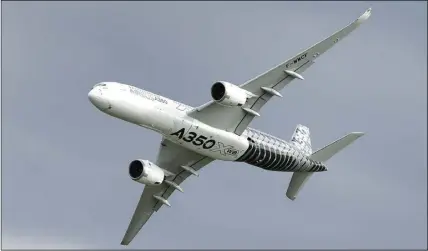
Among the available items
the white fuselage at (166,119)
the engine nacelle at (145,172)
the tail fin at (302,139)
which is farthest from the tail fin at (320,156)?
the engine nacelle at (145,172)

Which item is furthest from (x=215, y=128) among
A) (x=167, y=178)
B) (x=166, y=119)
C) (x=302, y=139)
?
(x=302, y=139)

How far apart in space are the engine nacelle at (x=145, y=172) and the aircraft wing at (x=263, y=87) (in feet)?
24.8

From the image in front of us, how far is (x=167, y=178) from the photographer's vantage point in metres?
99.1

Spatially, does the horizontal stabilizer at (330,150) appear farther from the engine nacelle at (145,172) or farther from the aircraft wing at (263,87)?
the engine nacelle at (145,172)

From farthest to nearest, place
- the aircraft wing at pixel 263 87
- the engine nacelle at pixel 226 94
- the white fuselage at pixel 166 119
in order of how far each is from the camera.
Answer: the aircraft wing at pixel 263 87
the engine nacelle at pixel 226 94
the white fuselage at pixel 166 119

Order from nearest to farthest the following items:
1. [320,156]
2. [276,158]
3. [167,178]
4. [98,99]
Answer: [98,99]
[276,158]
[167,178]
[320,156]

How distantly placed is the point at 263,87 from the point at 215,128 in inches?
196

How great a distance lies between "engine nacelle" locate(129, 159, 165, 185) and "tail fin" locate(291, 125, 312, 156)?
512 inches

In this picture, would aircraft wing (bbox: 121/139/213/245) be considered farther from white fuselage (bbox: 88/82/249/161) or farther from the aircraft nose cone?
the aircraft nose cone

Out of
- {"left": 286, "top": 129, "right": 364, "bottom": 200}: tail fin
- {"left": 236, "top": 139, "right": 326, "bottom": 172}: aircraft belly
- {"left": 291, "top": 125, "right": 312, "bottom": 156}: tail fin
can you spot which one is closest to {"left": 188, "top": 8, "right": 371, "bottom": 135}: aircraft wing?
{"left": 236, "top": 139, "right": 326, "bottom": 172}: aircraft belly

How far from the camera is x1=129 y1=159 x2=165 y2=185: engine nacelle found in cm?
9394

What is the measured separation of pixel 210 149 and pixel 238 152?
238 centimetres

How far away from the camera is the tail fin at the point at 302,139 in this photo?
100875 mm

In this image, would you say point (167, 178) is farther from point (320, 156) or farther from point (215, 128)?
point (320, 156)
